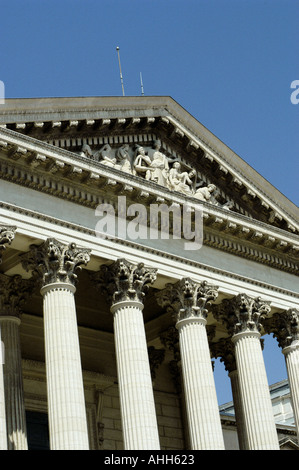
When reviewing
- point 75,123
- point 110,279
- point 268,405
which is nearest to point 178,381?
point 268,405

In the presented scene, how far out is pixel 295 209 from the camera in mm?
35812

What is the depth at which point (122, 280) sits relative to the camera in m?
29.8

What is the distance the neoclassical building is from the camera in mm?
28047

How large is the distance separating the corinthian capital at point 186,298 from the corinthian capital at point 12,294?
4274 mm

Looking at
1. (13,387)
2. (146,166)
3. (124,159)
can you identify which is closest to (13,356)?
(13,387)

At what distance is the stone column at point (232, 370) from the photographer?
35362 millimetres

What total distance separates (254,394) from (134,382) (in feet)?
16.9

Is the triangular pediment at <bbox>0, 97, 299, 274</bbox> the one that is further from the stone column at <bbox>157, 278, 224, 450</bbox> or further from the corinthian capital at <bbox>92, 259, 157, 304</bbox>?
the stone column at <bbox>157, 278, 224, 450</bbox>

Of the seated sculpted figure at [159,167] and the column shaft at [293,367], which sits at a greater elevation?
the seated sculpted figure at [159,167]

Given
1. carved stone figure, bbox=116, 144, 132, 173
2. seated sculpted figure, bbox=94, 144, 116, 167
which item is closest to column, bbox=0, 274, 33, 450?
seated sculpted figure, bbox=94, 144, 116, 167

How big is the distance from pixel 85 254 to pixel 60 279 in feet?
3.99

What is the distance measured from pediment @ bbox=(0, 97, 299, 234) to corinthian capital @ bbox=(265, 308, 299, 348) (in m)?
3.07

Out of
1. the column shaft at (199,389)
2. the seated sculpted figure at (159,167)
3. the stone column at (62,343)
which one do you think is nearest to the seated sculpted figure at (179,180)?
the seated sculpted figure at (159,167)

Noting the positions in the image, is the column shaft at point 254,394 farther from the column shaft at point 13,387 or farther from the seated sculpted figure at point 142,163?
the column shaft at point 13,387
